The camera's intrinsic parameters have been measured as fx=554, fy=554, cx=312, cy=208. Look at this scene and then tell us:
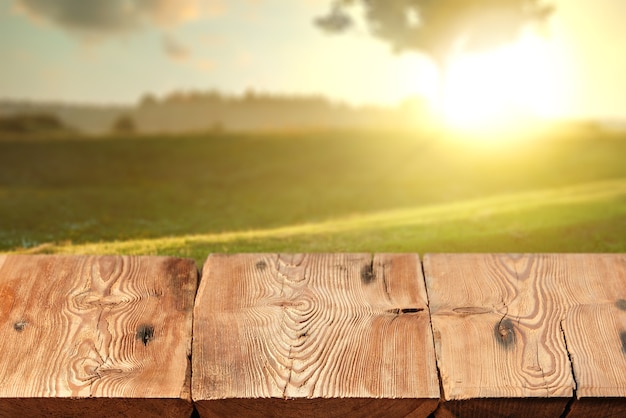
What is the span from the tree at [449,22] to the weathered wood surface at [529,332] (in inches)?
907

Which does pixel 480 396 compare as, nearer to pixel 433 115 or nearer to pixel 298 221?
pixel 298 221

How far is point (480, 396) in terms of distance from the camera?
2.71m

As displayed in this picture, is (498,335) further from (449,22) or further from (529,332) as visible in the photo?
(449,22)

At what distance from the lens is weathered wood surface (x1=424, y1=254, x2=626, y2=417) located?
2760mm

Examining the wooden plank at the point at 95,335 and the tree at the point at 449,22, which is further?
the tree at the point at 449,22

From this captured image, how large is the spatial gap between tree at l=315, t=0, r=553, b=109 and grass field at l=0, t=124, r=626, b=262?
8941 millimetres

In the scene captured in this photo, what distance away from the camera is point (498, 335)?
2.99m

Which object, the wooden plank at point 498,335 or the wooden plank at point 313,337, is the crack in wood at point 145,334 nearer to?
the wooden plank at point 313,337

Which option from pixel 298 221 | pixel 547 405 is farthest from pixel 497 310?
pixel 298 221

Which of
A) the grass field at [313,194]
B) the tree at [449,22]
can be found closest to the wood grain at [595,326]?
the grass field at [313,194]

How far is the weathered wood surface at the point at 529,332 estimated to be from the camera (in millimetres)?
2760

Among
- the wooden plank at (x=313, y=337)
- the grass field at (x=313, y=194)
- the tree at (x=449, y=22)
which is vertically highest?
the tree at (x=449, y=22)

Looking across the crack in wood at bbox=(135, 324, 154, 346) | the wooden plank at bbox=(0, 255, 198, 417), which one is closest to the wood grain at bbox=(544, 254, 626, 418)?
the wooden plank at bbox=(0, 255, 198, 417)

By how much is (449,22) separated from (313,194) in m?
19.4
